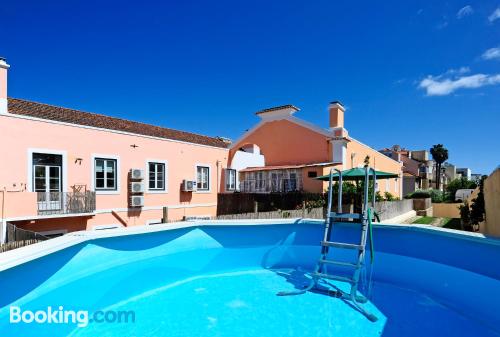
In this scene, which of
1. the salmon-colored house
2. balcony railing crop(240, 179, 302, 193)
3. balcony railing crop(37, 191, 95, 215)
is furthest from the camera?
balcony railing crop(240, 179, 302, 193)

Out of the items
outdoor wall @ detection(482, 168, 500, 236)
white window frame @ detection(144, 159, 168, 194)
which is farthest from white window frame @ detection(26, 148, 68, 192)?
outdoor wall @ detection(482, 168, 500, 236)

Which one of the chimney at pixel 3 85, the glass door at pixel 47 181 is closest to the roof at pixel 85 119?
the chimney at pixel 3 85

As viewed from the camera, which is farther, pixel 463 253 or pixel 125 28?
pixel 125 28

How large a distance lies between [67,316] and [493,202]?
12.7 meters

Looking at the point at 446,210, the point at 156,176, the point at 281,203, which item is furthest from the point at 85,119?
the point at 446,210

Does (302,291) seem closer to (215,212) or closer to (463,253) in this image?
(463,253)

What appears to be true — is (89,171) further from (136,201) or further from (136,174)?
(136,201)

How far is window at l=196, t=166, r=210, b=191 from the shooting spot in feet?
68.4

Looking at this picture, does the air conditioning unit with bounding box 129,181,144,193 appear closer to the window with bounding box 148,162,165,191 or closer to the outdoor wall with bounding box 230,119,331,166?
the window with bounding box 148,162,165,191

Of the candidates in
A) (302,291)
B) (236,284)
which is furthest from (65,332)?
(302,291)

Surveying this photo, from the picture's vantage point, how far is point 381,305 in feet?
19.4

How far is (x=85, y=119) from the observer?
647 inches

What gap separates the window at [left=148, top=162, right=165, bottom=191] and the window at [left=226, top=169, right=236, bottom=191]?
592 cm

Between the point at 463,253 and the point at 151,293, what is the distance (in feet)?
23.1
